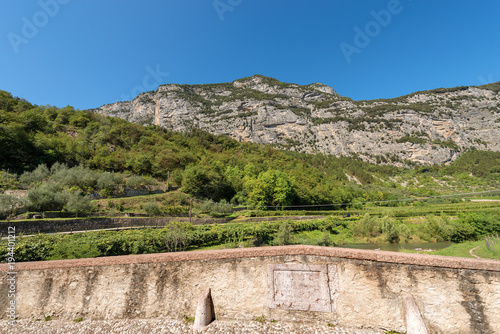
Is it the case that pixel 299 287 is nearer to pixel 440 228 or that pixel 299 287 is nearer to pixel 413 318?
pixel 413 318

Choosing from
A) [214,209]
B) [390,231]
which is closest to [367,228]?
[390,231]

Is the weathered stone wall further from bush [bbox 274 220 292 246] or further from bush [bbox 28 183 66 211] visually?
bush [bbox 28 183 66 211]

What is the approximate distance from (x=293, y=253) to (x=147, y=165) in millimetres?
55608

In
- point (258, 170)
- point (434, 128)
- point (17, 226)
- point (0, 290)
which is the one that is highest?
point (434, 128)

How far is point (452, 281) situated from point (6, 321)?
29.9 feet

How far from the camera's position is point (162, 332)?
386 cm

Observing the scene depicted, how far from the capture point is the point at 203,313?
3.98 m

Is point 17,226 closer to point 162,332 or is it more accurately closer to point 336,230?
point 162,332

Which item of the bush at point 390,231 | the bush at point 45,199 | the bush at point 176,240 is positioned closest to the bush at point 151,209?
the bush at point 45,199

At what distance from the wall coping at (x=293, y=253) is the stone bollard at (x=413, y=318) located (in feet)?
2.08

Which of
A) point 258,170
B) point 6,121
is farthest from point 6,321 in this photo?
point 258,170

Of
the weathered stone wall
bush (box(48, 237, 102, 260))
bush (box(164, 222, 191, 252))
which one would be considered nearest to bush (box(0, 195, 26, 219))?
bush (box(48, 237, 102, 260))

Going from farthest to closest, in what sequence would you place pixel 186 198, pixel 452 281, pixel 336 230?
pixel 186 198, pixel 336 230, pixel 452 281

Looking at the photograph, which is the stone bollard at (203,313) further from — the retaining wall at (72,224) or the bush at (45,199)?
the bush at (45,199)
